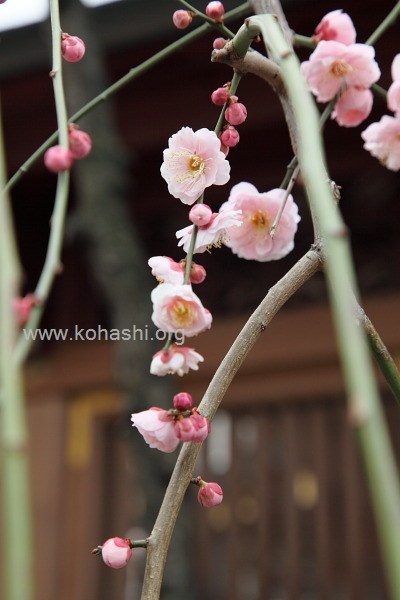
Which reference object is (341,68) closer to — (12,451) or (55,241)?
(55,241)

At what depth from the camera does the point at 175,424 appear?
444mm

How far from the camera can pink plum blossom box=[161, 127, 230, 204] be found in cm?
52

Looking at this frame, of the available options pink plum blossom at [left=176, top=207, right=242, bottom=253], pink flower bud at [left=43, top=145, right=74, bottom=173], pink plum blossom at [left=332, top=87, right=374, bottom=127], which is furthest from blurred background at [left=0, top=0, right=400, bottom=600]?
pink flower bud at [left=43, top=145, right=74, bottom=173]

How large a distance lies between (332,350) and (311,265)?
4.83 feet

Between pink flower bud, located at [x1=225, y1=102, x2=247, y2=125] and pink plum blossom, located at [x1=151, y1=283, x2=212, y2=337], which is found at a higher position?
pink flower bud, located at [x1=225, y1=102, x2=247, y2=125]

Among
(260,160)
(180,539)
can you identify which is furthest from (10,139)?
(180,539)

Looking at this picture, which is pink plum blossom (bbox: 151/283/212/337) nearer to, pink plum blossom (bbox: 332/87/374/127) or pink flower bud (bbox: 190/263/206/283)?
pink flower bud (bbox: 190/263/206/283)

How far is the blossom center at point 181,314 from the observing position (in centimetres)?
44

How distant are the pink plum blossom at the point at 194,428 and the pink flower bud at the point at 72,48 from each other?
236 millimetres

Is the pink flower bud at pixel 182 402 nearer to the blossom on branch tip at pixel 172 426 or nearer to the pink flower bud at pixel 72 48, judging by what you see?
the blossom on branch tip at pixel 172 426

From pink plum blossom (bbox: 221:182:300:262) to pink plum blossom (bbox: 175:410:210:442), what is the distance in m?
0.18

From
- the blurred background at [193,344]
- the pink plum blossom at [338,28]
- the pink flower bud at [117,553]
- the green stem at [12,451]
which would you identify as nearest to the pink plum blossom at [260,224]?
the pink plum blossom at [338,28]

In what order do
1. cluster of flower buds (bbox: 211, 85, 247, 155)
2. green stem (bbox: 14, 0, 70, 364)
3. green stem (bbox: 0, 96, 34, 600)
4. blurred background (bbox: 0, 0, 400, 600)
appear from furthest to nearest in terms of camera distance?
blurred background (bbox: 0, 0, 400, 600) < cluster of flower buds (bbox: 211, 85, 247, 155) < green stem (bbox: 14, 0, 70, 364) < green stem (bbox: 0, 96, 34, 600)

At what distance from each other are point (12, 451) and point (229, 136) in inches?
13.3
